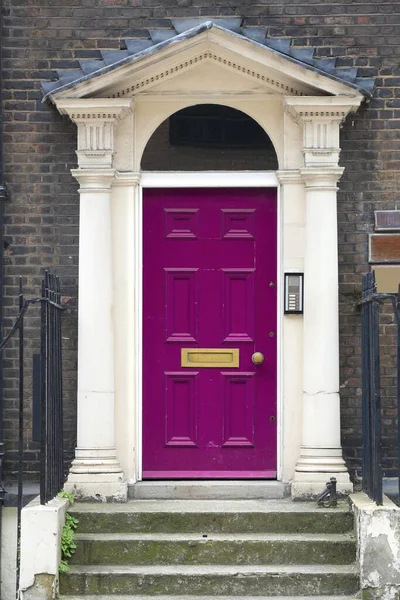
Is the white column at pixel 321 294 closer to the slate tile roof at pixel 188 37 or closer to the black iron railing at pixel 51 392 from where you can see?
the slate tile roof at pixel 188 37

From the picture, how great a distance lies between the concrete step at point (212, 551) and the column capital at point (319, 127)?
2.65 metres

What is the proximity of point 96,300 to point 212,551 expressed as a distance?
1938 millimetres

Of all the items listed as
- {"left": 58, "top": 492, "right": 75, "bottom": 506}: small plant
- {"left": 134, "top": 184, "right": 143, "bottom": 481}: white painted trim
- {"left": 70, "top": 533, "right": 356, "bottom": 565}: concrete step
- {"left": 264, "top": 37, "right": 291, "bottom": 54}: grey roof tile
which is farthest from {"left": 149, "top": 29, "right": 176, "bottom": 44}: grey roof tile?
{"left": 70, "top": 533, "right": 356, "bottom": 565}: concrete step

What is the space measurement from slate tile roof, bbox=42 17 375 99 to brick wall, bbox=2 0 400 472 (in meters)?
0.14

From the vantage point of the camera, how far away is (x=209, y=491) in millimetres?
7910

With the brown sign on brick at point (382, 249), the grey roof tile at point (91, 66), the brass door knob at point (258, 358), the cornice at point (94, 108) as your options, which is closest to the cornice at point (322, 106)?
the brown sign on brick at point (382, 249)

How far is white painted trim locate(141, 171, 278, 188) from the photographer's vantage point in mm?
8086

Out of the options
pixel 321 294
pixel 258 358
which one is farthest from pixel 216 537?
pixel 321 294

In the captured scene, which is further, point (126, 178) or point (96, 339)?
point (126, 178)

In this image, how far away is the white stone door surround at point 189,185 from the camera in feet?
25.6

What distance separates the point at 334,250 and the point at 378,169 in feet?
2.36

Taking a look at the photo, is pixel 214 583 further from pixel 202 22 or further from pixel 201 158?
pixel 202 22

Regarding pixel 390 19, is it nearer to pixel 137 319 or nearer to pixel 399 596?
pixel 137 319

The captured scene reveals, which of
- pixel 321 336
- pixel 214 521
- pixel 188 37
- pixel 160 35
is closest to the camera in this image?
pixel 214 521
